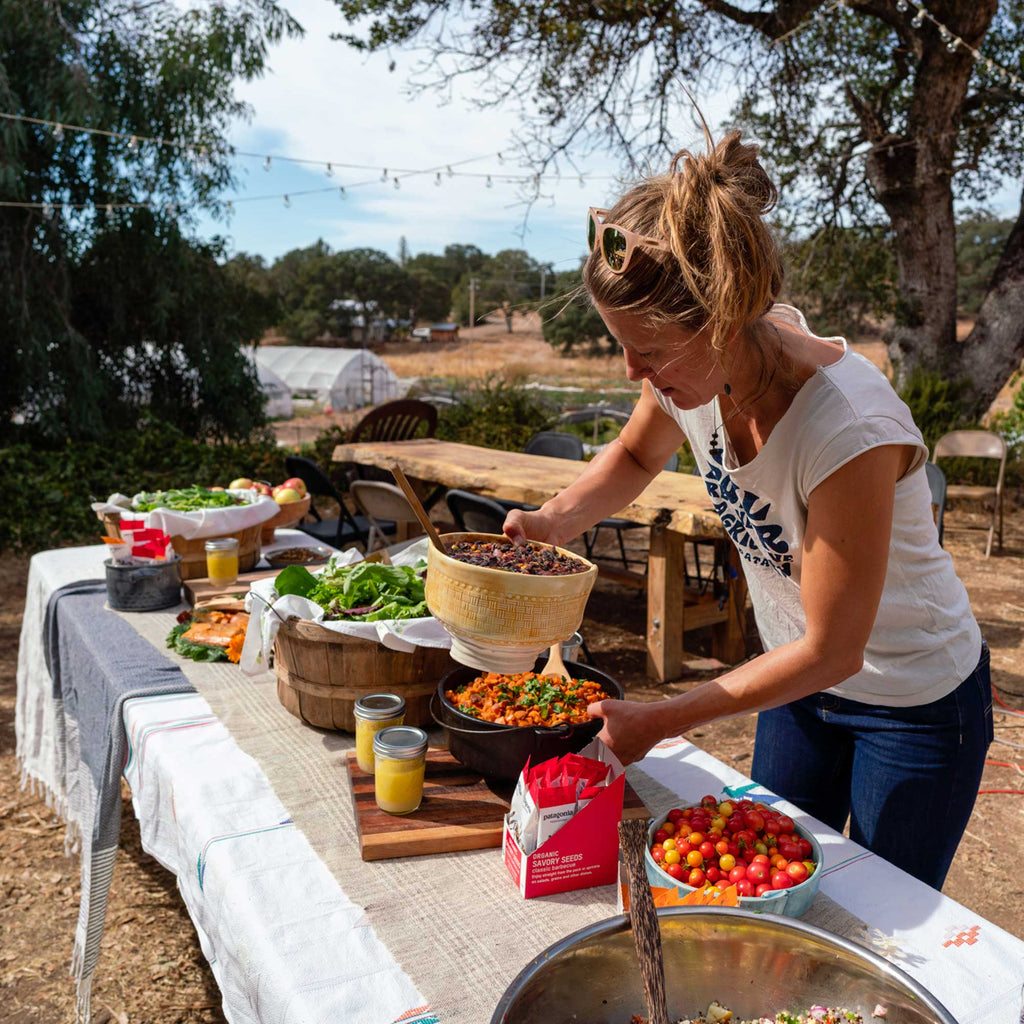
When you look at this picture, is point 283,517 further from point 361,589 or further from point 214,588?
point 361,589

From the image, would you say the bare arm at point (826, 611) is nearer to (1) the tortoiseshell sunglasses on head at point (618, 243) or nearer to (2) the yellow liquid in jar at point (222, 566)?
(1) the tortoiseshell sunglasses on head at point (618, 243)

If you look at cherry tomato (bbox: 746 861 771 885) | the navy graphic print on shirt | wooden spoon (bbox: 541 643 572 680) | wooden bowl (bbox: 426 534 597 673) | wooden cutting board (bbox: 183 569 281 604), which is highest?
the navy graphic print on shirt

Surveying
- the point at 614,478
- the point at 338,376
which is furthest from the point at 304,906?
the point at 338,376

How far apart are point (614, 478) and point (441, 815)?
741 millimetres

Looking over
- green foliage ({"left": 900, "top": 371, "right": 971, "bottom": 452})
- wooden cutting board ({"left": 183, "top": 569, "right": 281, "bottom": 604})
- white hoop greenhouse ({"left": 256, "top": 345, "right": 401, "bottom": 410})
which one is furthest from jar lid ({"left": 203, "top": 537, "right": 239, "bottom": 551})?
white hoop greenhouse ({"left": 256, "top": 345, "right": 401, "bottom": 410})

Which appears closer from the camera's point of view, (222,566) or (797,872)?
(797,872)

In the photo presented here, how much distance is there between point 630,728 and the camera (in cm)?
119

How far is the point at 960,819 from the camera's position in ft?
4.56

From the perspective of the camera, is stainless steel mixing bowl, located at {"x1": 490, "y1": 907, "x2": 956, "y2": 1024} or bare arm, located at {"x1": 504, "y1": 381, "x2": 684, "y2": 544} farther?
bare arm, located at {"x1": 504, "y1": 381, "x2": 684, "y2": 544}

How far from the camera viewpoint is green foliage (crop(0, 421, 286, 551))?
22.0 feet

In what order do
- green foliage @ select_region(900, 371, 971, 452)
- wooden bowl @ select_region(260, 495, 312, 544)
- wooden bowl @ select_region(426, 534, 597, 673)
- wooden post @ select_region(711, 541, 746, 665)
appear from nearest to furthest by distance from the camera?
1. wooden bowl @ select_region(426, 534, 597, 673)
2. wooden bowl @ select_region(260, 495, 312, 544)
3. wooden post @ select_region(711, 541, 746, 665)
4. green foliage @ select_region(900, 371, 971, 452)

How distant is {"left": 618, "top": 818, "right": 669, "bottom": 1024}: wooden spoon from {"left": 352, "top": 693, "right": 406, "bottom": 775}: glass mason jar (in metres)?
0.59

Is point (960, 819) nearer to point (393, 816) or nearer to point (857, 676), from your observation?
point (857, 676)

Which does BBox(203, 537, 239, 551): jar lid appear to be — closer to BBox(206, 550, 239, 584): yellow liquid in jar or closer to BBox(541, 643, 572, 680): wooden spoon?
BBox(206, 550, 239, 584): yellow liquid in jar
